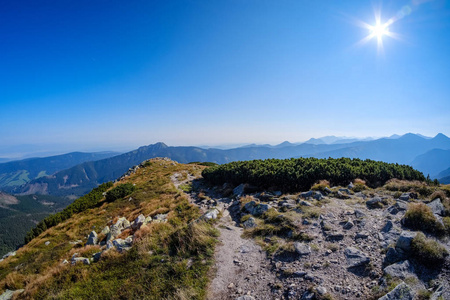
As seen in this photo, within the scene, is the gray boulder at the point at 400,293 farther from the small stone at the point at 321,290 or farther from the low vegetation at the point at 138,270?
the low vegetation at the point at 138,270

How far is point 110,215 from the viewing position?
16.7m

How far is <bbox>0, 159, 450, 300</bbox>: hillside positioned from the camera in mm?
5176

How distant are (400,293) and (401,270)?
1.12 m

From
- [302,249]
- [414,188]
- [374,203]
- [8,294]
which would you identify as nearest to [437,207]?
[374,203]

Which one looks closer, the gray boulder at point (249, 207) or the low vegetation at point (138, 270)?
the low vegetation at point (138, 270)

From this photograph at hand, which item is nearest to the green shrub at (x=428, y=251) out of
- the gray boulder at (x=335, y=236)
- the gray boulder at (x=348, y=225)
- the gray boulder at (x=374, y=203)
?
the gray boulder at (x=335, y=236)

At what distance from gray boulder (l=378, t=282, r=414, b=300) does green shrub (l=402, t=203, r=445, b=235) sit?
12.0 feet

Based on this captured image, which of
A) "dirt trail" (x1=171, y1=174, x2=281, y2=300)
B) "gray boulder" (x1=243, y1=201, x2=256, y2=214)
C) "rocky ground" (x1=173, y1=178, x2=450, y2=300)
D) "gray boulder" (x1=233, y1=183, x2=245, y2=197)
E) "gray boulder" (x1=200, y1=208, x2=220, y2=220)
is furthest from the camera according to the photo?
"gray boulder" (x1=233, y1=183, x2=245, y2=197)

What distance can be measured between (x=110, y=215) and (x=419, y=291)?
1966cm

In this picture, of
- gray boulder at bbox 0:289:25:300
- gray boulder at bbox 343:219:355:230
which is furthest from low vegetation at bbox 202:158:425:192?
gray boulder at bbox 0:289:25:300

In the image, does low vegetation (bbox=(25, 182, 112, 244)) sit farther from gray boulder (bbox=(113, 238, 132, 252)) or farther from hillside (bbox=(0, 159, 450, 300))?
gray boulder (bbox=(113, 238, 132, 252))

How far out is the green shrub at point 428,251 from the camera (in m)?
5.07

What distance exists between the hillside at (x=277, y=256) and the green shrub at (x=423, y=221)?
0.03 metres

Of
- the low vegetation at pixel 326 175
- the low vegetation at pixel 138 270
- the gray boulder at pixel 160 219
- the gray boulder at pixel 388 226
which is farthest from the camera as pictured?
the low vegetation at pixel 326 175
